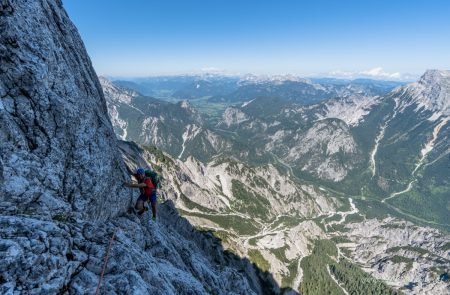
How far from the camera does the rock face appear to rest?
81.0 ft

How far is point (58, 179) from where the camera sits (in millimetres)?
28094

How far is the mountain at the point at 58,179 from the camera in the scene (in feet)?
61.0

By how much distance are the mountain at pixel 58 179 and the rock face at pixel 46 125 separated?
8 cm

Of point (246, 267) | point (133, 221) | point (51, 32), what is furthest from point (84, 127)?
point (246, 267)

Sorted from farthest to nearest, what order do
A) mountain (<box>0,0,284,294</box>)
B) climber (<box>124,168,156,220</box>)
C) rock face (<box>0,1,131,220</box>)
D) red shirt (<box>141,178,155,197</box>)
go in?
red shirt (<box>141,178,155,197</box>) → climber (<box>124,168,156,220</box>) → rock face (<box>0,1,131,220</box>) → mountain (<box>0,0,284,294</box>)

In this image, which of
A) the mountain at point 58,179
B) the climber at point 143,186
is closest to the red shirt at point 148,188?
the climber at point 143,186

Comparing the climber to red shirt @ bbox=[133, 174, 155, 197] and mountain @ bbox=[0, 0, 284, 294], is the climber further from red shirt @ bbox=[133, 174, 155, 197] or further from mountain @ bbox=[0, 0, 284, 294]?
mountain @ bbox=[0, 0, 284, 294]

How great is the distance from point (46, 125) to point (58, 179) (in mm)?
4725

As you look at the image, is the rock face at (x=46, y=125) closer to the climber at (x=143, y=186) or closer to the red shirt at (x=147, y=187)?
the climber at (x=143, y=186)

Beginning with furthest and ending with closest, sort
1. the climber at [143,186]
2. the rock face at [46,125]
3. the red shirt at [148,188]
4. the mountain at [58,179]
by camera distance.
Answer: the red shirt at [148,188] < the climber at [143,186] < the rock face at [46,125] < the mountain at [58,179]

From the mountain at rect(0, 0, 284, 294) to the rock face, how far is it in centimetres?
8

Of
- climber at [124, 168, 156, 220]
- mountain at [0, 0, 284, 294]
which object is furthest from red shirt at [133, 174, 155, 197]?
mountain at [0, 0, 284, 294]

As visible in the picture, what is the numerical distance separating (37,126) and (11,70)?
15.5ft

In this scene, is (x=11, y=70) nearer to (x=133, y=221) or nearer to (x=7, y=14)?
(x=7, y=14)
